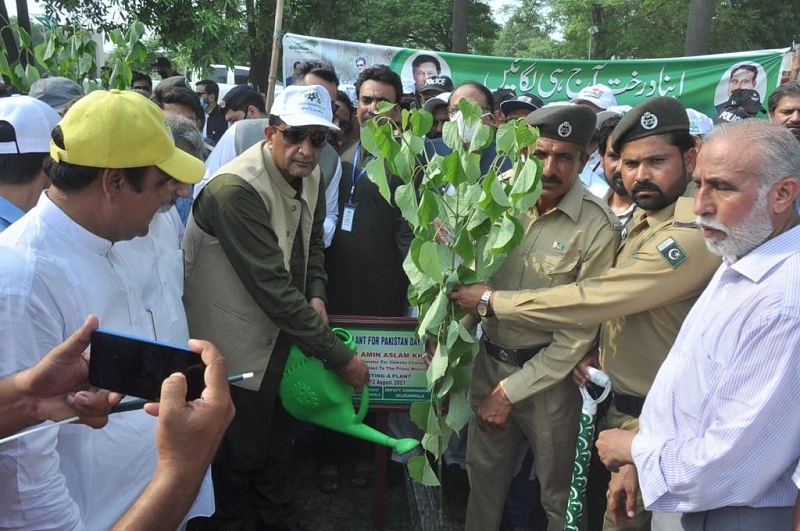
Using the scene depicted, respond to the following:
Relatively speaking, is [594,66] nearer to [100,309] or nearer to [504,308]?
[504,308]

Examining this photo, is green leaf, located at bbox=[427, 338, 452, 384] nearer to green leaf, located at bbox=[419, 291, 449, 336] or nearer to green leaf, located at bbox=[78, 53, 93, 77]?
green leaf, located at bbox=[419, 291, 449, 336]

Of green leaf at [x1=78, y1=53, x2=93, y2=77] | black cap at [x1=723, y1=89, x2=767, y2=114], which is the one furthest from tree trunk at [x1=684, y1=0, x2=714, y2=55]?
green leaf at [x1=78, y1=53, x2=93, y2=77]

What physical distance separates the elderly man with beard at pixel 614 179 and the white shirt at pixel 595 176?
374 mm

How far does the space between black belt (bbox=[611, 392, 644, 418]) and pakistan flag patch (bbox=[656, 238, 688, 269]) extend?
0.55 m

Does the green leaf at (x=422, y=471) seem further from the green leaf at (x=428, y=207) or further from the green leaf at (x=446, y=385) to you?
the green leaf at (x=428, y=207)

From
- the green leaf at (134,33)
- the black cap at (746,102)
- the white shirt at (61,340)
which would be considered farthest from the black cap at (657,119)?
the green leaf at (134,33)

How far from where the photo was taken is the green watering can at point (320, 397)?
2.78 m

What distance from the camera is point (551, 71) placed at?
857cm

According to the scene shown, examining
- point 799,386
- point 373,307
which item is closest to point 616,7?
point 373,307

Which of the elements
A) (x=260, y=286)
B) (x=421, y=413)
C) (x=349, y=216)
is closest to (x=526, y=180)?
(x=421, y=413)

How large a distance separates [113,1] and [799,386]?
12.2 metres

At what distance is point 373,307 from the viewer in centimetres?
375

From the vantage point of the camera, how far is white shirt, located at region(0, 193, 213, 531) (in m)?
1.53

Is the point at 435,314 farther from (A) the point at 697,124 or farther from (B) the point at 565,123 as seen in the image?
(A) the point at 697,124
